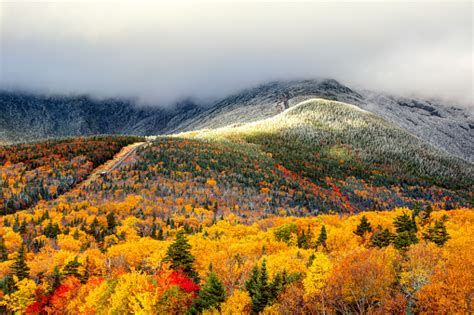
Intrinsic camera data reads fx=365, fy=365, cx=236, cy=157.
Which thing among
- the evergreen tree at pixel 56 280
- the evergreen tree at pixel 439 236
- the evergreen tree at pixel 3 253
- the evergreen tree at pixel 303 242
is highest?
the evergreen tree at pixel 3 253

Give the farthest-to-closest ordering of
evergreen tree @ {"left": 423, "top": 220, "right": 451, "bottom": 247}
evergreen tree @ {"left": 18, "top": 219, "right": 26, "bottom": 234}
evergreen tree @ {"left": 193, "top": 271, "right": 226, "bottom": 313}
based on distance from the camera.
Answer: evergreen tree @ {"left": 18, "top": 219, "right": 26, "bottom": 234}, evergreen tree @ {"left": 423, "top": 220, "right": 451, "bottom": 247}, evergreen tree @ {"left": 193, "top": 271, "right": 226, "bottom": 313}

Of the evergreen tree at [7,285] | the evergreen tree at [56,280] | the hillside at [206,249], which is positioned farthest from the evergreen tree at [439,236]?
the evergreen tree at [7,285]

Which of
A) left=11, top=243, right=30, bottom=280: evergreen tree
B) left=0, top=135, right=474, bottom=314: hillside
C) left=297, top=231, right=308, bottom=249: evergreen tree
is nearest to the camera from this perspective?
left=0, top=135, right=474, bottom=314: hillside

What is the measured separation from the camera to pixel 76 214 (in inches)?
5089

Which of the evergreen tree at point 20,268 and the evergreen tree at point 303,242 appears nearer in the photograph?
the evergreen tree at point 20,268

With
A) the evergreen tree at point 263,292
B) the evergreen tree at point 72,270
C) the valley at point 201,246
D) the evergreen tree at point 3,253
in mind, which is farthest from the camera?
the evergreen tree at point 3,253

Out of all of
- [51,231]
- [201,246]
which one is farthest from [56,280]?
[51,231]

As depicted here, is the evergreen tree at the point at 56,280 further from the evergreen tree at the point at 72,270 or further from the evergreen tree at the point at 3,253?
the evergreen tree at the point at 3,253

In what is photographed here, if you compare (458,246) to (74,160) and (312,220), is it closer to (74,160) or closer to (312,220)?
(312,220)

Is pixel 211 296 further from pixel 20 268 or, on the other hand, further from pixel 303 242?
pixel 303 242

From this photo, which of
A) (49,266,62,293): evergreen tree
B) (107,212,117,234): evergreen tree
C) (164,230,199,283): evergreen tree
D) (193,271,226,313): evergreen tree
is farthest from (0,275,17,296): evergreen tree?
(193,271,226,313): evergreen tree

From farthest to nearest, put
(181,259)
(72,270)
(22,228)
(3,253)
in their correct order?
(22,228)
(3,253)
(72,270)
(181,259)

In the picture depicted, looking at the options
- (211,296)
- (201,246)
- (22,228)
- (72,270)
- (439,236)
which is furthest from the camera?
(22,228)

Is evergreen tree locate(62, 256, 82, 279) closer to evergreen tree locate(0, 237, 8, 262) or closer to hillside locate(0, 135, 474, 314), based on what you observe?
hillside locate(0, 135, 474, 314)
